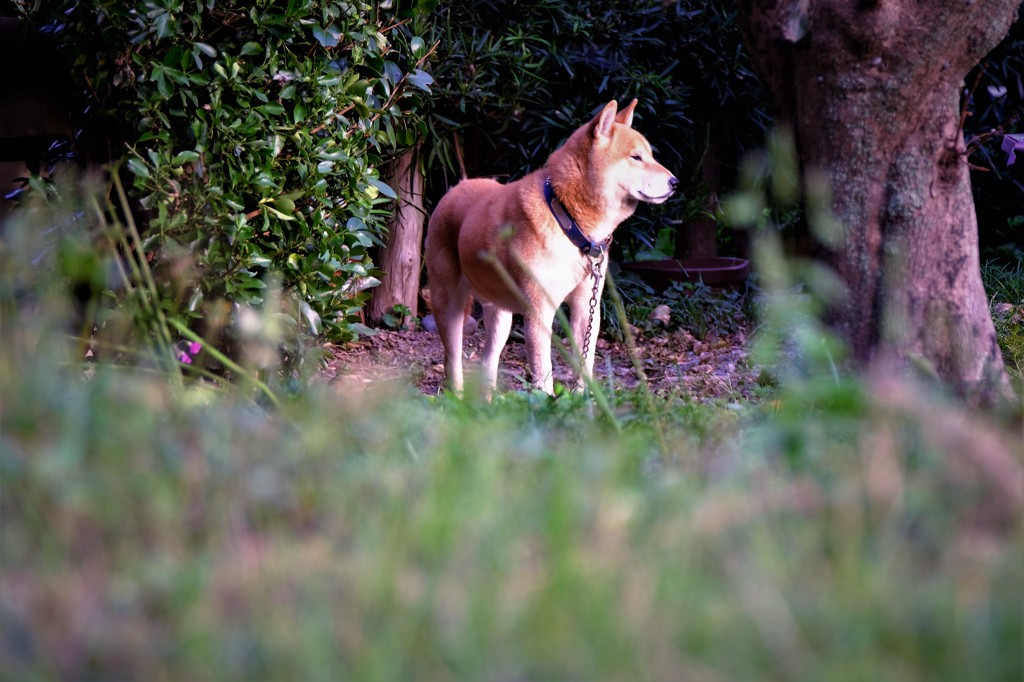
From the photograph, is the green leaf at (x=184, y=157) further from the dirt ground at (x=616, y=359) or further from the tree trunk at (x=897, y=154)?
the tree trunk at (x=897, y=154)

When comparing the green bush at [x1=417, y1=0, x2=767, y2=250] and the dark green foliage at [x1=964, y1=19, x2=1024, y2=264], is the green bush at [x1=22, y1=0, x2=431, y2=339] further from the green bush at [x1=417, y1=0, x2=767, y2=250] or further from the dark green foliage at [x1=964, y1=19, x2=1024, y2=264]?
the dark green foliage at [x1=964, y1=19, x2=1024, y2=264]

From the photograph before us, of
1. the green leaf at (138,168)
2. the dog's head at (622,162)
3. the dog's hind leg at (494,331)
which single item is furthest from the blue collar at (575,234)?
the green leaf at (138,168)

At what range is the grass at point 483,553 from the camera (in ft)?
4.14

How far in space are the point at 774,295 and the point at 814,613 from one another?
0.94 m

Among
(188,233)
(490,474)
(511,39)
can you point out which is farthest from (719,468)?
(511,39)

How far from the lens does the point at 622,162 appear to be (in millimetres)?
5352

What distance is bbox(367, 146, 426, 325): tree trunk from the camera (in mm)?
7480

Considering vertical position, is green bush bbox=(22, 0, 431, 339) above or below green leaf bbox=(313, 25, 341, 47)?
below

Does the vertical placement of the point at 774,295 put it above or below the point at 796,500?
above

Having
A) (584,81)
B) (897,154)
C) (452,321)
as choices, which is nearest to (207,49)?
(452,321)

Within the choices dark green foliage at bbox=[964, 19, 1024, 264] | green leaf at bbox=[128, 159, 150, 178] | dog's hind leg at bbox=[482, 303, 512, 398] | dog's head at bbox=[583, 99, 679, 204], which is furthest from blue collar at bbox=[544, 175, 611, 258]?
dark green foliage at bbox=[964, 19, 1024, 264]

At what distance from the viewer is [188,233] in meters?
4.19

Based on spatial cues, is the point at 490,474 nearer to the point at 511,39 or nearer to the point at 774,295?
the point at 774,295

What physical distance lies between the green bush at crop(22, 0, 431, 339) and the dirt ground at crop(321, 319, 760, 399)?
1.21 metres
